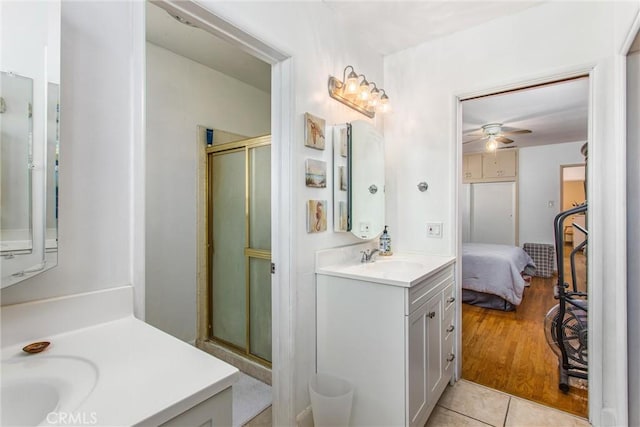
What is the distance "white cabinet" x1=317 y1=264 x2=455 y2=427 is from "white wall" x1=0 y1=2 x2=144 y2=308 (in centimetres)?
Result: 99

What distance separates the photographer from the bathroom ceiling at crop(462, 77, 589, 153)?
10.2 feet

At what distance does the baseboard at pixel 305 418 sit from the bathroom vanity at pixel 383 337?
0.70 feet

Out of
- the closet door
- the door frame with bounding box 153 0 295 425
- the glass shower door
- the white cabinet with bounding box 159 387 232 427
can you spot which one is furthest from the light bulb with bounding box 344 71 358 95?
the closet door

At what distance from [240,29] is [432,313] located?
5.71 feet

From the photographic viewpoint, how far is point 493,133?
14.1ft

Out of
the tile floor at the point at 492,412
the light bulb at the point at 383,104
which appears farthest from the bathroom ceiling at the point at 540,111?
the tile floor at the point at 492,412

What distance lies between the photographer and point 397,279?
4.80ft

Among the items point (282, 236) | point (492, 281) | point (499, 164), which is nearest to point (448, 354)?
point (282, 236)

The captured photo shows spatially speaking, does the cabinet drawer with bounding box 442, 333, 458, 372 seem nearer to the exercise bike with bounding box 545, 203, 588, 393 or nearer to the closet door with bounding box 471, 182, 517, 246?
the exercise bike with bounding box 545, 203, 588, 393

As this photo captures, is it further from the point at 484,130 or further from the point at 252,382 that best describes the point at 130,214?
the point at 484,130

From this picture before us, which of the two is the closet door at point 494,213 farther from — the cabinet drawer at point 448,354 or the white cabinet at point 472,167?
the cabinet drawer at point 448,354

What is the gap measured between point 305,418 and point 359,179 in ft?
4.76

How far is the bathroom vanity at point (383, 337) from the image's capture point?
145 centimetres

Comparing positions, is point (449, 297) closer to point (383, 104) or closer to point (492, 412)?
point (492, 412)
